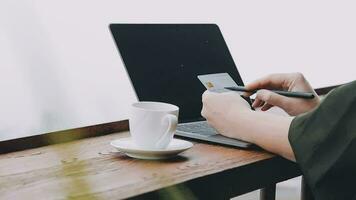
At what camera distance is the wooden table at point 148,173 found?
64 cm

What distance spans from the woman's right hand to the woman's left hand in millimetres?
66

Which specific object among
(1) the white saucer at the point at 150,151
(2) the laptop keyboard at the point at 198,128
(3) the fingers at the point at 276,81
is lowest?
(2) the laptop keyboard at the point at 198,128

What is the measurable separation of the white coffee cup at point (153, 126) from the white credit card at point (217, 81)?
33cm

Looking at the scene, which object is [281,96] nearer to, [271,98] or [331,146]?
[271,98]

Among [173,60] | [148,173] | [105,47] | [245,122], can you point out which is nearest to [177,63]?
[173,60]

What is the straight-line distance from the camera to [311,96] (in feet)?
3.32

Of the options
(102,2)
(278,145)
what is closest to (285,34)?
(102,2)

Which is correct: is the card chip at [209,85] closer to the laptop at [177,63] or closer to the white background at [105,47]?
the laptop at [177,63]

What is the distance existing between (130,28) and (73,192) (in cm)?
90

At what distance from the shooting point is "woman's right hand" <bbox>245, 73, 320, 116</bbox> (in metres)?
1.03

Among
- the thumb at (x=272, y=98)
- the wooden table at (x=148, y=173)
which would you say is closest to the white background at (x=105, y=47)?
the wooden table at (x=148, y=173)

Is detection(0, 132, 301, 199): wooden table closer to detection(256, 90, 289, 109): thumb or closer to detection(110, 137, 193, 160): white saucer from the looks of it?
detection(110, 137, 193, 160): white saucer

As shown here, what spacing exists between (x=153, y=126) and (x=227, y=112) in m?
0.20

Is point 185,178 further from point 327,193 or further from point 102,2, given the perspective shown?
point 102,2
